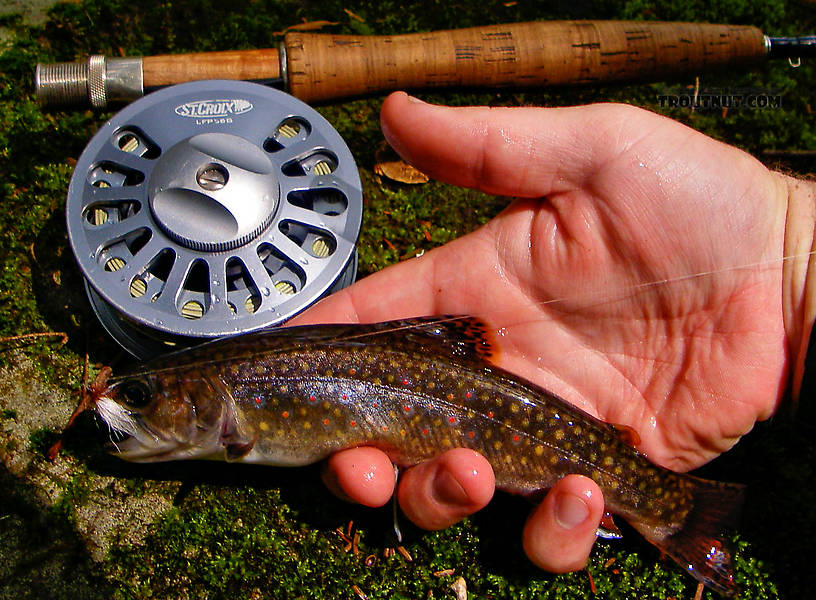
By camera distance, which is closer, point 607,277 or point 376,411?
point 376,411

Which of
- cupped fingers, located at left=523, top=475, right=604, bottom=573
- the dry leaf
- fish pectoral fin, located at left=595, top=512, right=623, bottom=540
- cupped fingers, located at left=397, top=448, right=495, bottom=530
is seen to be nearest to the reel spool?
the dry leaf

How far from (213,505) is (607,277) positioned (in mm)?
2209

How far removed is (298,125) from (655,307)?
203 centimetres

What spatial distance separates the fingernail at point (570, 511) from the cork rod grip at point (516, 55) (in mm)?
2513

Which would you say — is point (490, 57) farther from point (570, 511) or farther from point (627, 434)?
point (570, 511)

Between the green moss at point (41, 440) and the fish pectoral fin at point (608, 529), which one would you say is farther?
the green moss at point (41, 440)

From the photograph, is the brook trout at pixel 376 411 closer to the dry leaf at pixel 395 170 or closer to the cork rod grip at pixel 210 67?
the dry leaf at pixel 395 170

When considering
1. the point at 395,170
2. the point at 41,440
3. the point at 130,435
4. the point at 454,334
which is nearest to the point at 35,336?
the point at 41,440

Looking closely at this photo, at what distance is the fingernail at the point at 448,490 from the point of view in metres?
2.71

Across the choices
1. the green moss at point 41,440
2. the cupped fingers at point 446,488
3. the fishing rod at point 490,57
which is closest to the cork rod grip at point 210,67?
the fishing rod at point 490,57

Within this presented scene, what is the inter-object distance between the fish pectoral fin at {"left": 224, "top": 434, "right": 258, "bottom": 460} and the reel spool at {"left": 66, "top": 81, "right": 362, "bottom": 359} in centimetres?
56

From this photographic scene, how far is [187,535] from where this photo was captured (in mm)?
3398

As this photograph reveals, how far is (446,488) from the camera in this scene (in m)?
2.74

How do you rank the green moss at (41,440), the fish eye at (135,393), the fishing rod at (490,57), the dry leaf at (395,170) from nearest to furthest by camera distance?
1. the fish eye at (135,393)
2. the green moss at (41,440)
3. the fishing rod at (490,57)
4. the dry leaf at (395,170)
